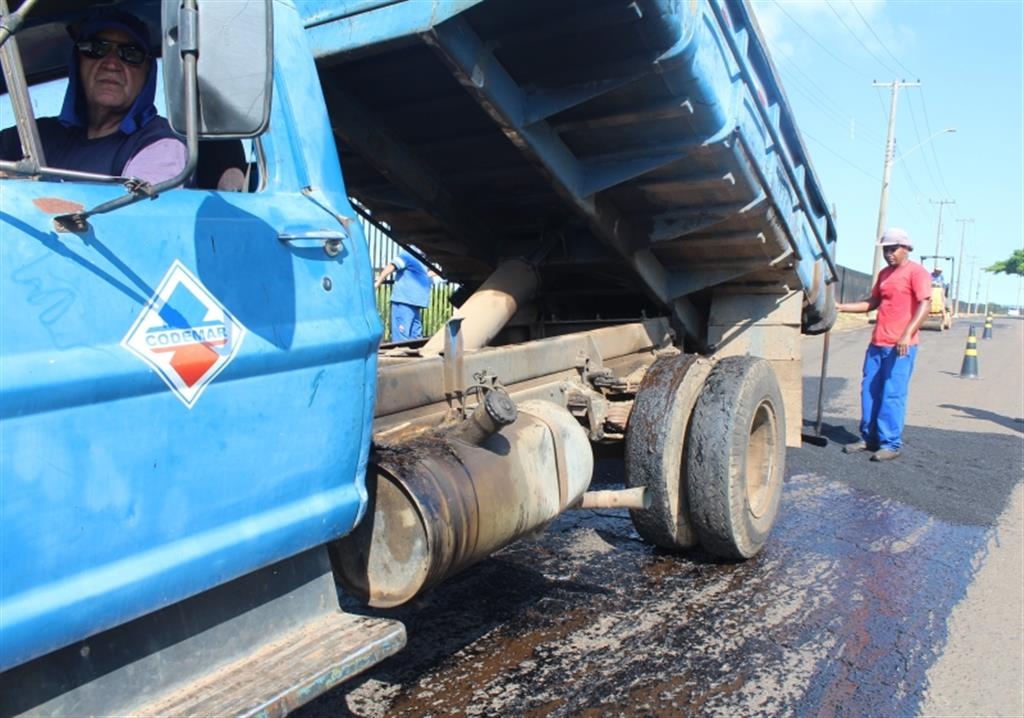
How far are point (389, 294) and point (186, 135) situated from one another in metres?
7.98

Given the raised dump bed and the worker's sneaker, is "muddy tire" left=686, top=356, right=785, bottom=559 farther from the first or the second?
the worker's sneaker

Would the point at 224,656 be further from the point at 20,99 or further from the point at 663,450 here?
the point at 663,450

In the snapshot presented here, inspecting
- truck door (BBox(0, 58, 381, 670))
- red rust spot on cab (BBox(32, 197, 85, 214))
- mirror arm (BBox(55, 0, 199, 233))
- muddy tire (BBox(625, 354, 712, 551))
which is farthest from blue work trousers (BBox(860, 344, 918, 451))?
red rust spot on cab (BBox(32, 197, 85, 214))

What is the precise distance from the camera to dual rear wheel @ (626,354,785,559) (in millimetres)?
3766

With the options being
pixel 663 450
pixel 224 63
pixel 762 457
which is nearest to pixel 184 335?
pixel 224 63

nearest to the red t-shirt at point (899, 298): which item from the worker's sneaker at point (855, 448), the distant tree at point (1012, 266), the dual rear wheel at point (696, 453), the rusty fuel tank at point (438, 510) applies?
the worker's sneaker at point (855, 448)

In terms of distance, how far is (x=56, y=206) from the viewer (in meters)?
1.59

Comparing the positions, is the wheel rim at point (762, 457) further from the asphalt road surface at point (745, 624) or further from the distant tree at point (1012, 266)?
the distant tree at point (1012, 266)

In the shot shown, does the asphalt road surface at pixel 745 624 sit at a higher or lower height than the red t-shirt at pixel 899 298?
lower

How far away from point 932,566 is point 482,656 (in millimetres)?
2557

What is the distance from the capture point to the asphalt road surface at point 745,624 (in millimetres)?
2877

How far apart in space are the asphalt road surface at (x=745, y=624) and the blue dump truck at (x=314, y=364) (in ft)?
1.10

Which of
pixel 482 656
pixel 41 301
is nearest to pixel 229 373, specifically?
pixel 41 301

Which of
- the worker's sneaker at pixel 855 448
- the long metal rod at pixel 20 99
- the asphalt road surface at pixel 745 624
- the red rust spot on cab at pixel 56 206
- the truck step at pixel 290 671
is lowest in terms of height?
the asphalt road surface at pixel 745 624
